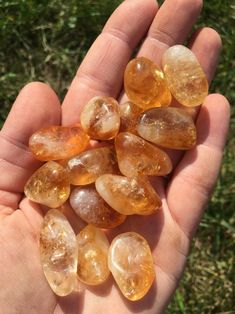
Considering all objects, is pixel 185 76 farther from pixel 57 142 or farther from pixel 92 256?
pixel 92 256

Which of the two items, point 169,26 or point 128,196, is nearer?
point 128,196

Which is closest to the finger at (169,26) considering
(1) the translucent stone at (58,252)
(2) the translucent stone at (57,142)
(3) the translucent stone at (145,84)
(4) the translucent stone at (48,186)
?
(3) the translucent stone at (145,84)

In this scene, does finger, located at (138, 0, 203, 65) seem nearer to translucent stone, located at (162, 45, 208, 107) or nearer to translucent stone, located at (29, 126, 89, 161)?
translucent stone, located at (162, 45, 208, 107)

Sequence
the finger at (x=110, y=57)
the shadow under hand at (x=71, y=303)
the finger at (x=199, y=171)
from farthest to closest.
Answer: the finger at (x=110, y=57) → the finger at (x=199, y=171) → the shadow under hand at (x=71, y=303)

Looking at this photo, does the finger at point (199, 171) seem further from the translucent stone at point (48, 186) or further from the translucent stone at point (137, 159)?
the translucent stone at point (48, 186)

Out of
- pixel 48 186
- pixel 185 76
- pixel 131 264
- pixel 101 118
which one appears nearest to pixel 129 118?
pixel 101 118

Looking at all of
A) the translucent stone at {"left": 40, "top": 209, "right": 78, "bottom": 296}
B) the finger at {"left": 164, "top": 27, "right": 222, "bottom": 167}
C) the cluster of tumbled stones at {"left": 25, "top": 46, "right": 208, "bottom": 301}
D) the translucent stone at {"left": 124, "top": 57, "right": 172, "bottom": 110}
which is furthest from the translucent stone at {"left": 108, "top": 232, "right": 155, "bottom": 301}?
the finger at {"left": 164, "top": 27, "right": 222, "bottom": 167}

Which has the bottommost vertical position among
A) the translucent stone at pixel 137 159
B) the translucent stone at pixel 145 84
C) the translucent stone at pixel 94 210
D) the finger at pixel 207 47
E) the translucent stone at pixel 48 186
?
the translucent stone at pixel 94 210

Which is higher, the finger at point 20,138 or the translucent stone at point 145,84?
the translucent stone at point 145,84
